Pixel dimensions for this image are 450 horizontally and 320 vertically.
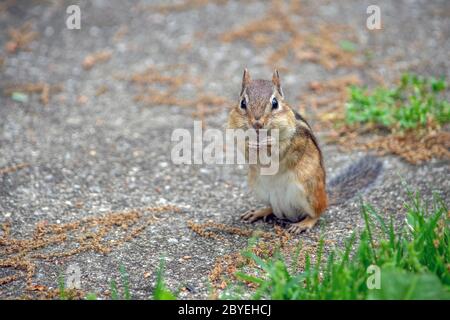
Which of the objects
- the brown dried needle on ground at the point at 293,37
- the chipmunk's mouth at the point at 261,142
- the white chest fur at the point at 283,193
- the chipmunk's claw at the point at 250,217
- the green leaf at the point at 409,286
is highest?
the brown dried needle on ground at the point at 293,37

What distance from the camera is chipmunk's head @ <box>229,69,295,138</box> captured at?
380 cm

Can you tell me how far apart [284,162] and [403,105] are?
6.47 ft

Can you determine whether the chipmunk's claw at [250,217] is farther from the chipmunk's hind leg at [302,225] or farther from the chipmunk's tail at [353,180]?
the chipmunk's tail at [353,180]

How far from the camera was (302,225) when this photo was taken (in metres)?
4.14

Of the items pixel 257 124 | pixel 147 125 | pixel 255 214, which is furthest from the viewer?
pixel 147 125

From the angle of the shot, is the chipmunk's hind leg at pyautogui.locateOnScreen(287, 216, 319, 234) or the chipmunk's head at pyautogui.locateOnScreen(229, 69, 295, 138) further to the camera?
the chipmunk's hind leg at pyautogui.locateOnScreen(287, 216, 319, 234)

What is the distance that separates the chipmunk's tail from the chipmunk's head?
0.75m

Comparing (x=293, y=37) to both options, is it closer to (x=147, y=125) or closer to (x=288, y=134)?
(x=147, y=125)

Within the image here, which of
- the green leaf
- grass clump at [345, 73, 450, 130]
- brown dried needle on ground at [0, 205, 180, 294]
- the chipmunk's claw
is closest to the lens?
the green leaf

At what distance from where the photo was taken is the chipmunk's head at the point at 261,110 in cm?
380

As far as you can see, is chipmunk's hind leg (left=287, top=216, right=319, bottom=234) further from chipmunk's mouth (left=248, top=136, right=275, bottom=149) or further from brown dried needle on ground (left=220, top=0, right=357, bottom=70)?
brown dried needle on ground (left=220, top=0, right=357, bottom=70)

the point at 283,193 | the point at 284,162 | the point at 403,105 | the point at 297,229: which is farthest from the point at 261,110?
the point at 403,105

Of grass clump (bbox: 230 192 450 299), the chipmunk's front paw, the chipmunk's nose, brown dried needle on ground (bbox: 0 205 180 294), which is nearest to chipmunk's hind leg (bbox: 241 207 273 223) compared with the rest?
the chipmunk's front paw

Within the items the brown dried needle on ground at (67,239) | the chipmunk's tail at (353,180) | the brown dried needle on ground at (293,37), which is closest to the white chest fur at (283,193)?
the chipmunk's tail at (353,180)
